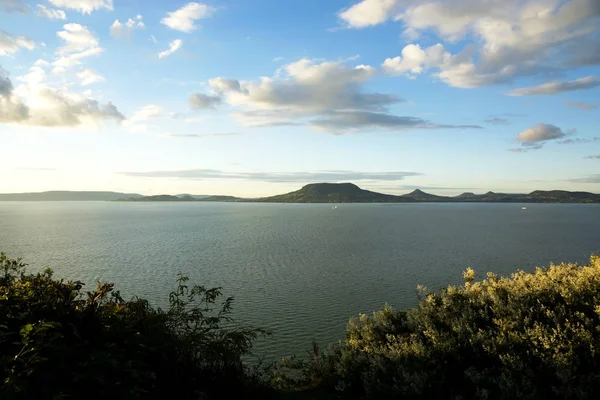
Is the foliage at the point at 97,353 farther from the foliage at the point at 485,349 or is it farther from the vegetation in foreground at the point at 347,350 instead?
the foliage at the point at 485,349

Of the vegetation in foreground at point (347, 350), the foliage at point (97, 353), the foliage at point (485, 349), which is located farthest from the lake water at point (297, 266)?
the foliage at point (97, 353)

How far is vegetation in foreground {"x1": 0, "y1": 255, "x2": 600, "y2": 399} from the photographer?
7.86m

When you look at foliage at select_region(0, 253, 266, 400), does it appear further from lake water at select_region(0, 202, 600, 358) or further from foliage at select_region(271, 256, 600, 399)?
lake water at select_region(0, 202, 600, 358)

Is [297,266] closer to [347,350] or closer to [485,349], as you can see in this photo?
[347,350]

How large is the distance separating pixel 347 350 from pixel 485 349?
462cm

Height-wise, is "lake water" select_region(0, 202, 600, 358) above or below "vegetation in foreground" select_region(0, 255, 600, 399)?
below

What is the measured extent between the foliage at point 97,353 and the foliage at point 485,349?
3658mm

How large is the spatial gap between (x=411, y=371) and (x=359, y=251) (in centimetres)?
5371

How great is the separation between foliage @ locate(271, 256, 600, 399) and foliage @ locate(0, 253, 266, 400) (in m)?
3.66

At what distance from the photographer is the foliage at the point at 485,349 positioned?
10422 mm

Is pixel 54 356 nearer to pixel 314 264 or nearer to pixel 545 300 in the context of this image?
pixel 545 300

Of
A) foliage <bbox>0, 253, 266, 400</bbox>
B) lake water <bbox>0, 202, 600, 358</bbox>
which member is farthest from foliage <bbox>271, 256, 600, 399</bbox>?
lake water <bbox>0, 202, 600, 358</bbox>

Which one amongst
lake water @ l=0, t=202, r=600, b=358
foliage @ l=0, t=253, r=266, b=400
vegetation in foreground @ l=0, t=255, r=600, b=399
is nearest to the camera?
foliage @ l=0, t=253, r=266, b=400

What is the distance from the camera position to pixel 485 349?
1132 cm
